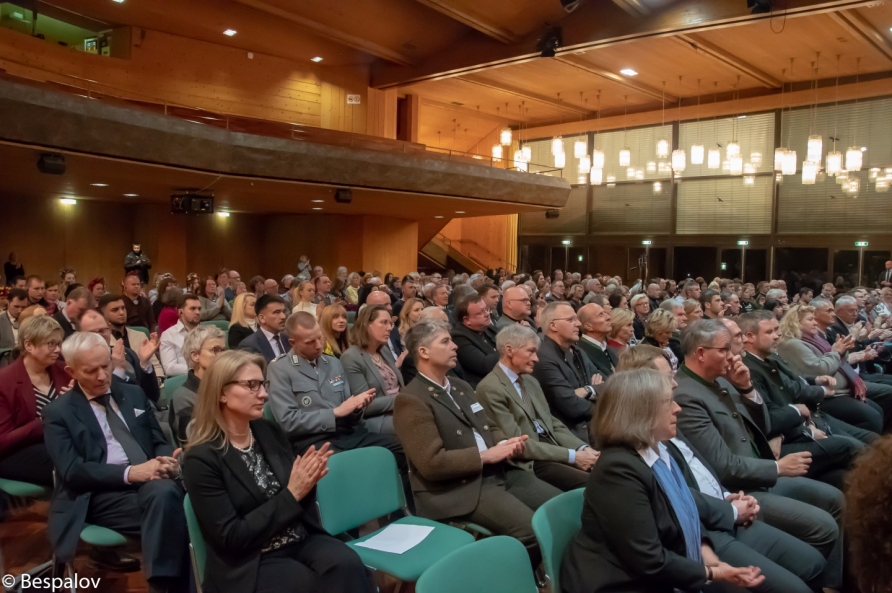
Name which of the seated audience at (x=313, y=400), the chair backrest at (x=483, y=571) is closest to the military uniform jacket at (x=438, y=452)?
the seated audience at (x=313, y=400)

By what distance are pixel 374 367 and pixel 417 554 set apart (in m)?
1.57

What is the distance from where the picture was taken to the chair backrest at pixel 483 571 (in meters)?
1.76

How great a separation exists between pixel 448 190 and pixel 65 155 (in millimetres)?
6572

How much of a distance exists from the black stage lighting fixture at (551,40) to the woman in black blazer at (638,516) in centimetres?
1058

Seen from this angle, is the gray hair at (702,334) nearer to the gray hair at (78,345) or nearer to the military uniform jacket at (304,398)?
the military uniform jacket at (304,398)

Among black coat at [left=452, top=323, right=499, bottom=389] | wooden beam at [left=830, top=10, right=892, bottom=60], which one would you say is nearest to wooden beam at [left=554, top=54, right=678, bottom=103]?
wooden beam at [left=830, top=10, right=892, bottom=60]

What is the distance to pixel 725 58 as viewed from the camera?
12898 millimetres

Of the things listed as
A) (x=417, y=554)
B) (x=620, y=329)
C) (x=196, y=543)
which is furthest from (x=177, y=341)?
(x=620, y=329)

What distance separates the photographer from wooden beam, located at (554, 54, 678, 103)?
1335 centimetres

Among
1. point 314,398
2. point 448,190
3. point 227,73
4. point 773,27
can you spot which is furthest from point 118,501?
point 227,73

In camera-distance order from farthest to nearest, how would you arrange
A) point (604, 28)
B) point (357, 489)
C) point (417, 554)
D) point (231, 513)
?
point (604, 28)
point (357, 489)
point (417, 554)
point (231, 513)

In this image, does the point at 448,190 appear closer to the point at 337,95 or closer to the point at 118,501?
the point at 337,95

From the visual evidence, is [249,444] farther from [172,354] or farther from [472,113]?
[472,113]

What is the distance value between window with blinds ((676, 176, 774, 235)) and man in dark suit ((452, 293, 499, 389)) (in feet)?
42.7
